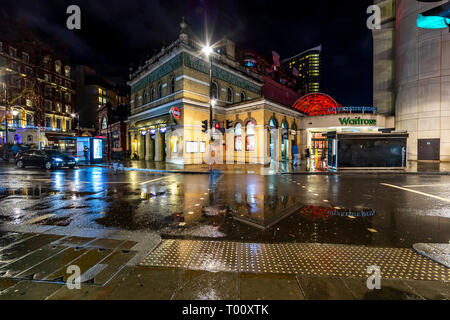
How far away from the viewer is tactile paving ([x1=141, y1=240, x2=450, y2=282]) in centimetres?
265

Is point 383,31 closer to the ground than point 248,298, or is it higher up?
higher up

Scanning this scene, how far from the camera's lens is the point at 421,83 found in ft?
82.0

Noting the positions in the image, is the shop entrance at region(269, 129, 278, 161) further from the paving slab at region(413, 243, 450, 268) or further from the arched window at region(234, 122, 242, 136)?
the paving slab at region(413, 243, 450, 268)

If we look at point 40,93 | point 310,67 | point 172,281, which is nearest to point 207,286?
point 172,281

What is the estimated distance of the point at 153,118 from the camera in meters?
24.6

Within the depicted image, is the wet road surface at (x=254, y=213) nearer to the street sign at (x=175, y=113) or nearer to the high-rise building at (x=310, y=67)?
the street sign at (x=175, y=113)

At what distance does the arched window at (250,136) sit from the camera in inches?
889

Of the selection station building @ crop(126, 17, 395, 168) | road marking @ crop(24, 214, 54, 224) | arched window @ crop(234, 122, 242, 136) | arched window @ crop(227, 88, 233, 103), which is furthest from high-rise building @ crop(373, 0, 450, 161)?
road marking @ crop(24, 214, 54, 224)

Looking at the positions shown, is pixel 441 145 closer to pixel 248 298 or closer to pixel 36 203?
pixel 248 298

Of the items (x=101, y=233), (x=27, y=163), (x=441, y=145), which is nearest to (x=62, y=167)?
(x=27, y=163)

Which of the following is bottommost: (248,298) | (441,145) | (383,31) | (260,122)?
(248,298)

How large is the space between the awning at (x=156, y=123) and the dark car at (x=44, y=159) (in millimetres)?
8781

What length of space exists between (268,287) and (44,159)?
20555 millimetres
